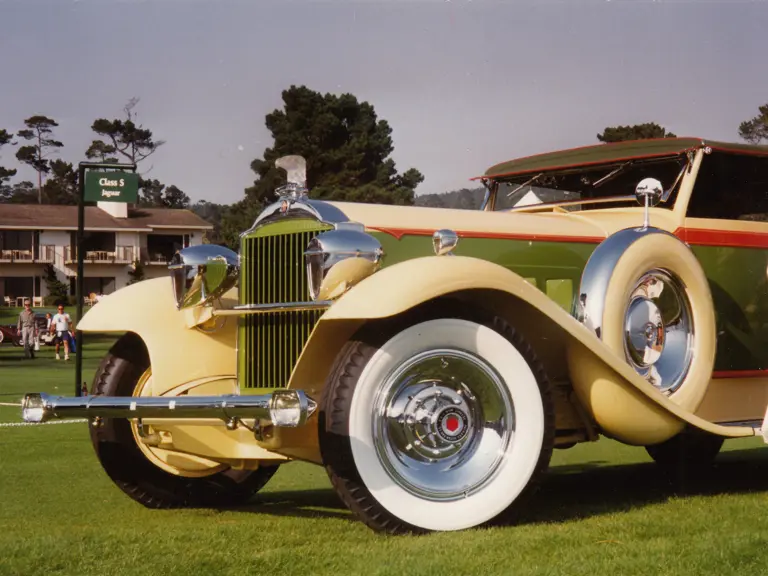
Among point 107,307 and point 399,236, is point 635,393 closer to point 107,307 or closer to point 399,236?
point 399,236

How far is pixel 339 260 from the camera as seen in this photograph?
476 centimetres

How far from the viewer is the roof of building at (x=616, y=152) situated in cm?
645

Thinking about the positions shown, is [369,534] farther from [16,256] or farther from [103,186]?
[16,256]

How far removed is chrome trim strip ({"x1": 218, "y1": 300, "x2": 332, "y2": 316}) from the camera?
4.99 metres

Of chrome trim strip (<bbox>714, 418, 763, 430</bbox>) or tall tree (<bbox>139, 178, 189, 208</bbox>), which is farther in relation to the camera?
tall tree (<bbox>139, 178, 189, 208</bbox>)

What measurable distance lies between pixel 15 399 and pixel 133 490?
1017 centimetres

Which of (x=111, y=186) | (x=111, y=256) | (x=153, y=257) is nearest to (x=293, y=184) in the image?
(x=111, y=186)

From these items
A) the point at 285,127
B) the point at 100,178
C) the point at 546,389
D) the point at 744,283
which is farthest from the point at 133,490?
the point at 285,127

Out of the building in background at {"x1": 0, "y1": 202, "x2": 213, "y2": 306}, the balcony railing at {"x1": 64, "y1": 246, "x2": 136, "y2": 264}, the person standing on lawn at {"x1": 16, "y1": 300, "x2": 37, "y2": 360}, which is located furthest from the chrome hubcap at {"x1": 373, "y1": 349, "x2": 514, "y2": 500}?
the balcony railing at {"x1": 64, "y1": 246, "x2": 136, "y2": 264}

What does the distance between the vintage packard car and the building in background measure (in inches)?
2238

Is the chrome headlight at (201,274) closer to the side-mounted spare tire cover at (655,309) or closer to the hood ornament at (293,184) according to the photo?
the hood ornament at (293,184)

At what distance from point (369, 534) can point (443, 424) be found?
0.56 m

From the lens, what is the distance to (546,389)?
4.67 m

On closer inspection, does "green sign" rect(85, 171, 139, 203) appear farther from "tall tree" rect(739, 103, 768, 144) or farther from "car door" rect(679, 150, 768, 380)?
"tall tree" rect(739, 103, 768, 144)
